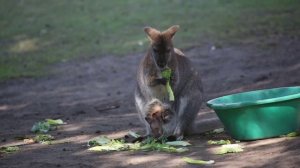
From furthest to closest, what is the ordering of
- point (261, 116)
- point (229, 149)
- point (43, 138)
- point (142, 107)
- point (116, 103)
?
point (116, 103) < point (43, 138) < point (142, 107) < point (261, 116) < point (229, 149)

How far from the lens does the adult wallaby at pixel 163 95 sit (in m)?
6.76

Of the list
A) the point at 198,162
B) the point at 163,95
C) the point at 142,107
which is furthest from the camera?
the point at 142,107

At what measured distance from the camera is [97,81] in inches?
492

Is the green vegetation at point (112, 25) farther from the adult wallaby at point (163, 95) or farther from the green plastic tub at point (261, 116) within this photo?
the green plastic tub at point (261, 116)

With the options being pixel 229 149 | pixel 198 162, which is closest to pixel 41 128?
pixel 229 149

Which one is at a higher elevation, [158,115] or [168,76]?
[168,76]

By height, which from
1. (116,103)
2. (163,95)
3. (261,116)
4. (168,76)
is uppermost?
(168,76)

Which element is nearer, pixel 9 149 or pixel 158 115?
pixel 9 149

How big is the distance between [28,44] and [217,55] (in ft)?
16.1

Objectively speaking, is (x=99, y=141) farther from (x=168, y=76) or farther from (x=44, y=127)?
(x=44, y=127)

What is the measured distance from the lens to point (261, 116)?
240 inches

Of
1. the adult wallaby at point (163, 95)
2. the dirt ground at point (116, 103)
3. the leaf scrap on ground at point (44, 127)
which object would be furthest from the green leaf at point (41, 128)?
the adult wallaby at point (163, 95)

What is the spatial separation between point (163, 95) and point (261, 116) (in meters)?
1.12

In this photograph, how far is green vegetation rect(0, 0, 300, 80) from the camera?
570 inches
